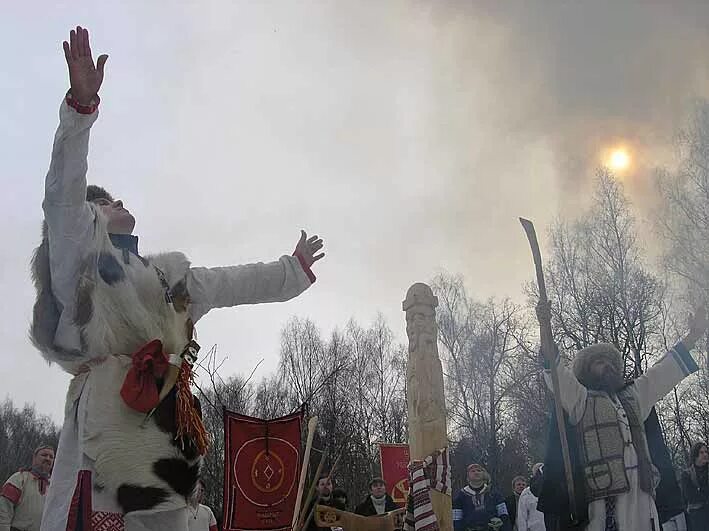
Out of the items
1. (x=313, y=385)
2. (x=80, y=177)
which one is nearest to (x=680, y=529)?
(x=80, y=177)

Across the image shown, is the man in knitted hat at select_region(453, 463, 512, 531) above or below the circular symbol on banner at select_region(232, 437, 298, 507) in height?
below

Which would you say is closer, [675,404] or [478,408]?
[675,404]

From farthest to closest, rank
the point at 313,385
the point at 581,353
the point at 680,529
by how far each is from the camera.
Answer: the point at 313,385, the point at 680,529, the point at 581,353

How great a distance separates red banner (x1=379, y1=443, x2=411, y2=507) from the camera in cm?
999

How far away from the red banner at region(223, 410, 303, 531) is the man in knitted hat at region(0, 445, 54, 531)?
190 cm

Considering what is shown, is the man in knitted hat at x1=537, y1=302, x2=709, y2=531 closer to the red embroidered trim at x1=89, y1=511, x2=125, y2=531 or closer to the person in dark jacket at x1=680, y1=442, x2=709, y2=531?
the person in dark jacket at x1=680, y1=442, x2=709, y2=531

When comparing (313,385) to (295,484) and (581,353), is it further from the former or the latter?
(581,353)

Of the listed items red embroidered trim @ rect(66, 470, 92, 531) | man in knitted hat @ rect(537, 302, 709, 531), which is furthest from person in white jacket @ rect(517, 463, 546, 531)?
red embroidered trim @ rect(66, 470, 92, 531)

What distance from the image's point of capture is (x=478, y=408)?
91.5ft

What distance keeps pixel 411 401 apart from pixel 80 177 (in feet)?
14.7

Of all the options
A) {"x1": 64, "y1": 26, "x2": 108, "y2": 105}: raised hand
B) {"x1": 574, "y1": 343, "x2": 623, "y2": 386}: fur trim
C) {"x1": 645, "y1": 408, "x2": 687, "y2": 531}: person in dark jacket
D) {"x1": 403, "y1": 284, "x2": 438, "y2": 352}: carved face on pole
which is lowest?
{"x1": 645, "y1": 408, "x2": 687, "y2": 531}: person in dark jacket

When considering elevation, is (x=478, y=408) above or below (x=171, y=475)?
above

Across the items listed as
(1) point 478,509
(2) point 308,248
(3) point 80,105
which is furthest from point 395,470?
(3) point 80,105

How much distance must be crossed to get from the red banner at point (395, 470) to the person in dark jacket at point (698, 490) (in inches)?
158
